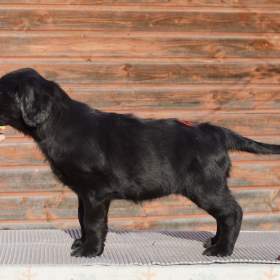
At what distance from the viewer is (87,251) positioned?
4.42 meters

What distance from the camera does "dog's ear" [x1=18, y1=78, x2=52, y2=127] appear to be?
429 centimetres

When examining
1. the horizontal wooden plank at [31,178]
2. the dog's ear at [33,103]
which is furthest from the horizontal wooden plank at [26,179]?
the dog's ear at [33,103]

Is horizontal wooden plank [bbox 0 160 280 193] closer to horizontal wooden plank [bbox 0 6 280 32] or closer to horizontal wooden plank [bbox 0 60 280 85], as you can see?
horizontal wooden plank [bbox 0 60 280 85]

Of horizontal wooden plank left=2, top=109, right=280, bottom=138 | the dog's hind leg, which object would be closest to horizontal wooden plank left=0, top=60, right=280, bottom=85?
horizontal wooden plank left=2, top=109, right=280, bottom=138

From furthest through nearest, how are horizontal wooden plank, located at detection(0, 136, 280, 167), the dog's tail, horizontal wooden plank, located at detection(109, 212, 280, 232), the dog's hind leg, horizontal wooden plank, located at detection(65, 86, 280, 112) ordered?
1. horizontal wooden plank, located at detection(109, 212, 280, 232)
2. horizontal wooden plank, located at detection(65, 86, 280, 112)
3. horizontal wooden plank, located at detection(0, 136, 280, 167)
4. the dog's tail
5. the dog's hind leg

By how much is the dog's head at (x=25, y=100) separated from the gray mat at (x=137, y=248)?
35.6 inches

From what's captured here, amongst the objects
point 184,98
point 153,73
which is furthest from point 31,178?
point 184,98

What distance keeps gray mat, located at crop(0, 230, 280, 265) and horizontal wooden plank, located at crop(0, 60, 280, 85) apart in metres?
1.69

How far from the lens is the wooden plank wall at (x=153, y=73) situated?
6.39 m

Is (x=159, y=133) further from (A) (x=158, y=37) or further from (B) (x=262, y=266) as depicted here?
(A) (x=158, y=37)

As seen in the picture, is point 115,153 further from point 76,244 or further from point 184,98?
point 184,98

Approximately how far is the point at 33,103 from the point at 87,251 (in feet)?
3.43

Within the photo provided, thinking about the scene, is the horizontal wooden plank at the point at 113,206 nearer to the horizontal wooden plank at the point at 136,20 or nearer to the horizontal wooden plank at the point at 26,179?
the horizontal wooden plank at the point at 26,179

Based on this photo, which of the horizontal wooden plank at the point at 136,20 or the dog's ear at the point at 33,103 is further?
the horizontal wooden plank at the point at 136,20
